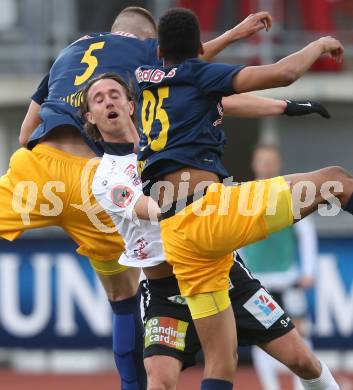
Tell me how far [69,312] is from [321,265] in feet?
7.42

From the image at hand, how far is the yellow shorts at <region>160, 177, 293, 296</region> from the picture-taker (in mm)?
6105

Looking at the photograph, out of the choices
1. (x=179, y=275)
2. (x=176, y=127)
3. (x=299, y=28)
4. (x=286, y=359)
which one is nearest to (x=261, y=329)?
(x=286, y=359)

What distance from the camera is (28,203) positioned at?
7203 millimetres

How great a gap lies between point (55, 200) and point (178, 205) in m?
1.13

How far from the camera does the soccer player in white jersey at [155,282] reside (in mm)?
6652

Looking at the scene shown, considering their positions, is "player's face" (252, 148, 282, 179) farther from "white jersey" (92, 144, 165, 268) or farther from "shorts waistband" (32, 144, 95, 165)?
"white jersey" (92, 144, 165, 268)

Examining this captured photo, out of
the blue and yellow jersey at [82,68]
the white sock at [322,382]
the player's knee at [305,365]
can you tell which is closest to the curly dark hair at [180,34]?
the blue and yellow jersey at [82,68]

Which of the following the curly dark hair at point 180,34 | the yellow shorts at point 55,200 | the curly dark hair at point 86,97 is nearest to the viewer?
the curly dark hair at point 180,34

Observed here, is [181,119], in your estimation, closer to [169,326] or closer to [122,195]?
[122,195]

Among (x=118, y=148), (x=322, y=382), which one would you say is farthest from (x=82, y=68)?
(x=322, y=382)

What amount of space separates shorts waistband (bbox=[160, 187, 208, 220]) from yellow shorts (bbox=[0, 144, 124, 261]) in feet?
3.02

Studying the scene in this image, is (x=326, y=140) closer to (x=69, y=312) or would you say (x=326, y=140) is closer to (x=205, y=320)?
(x=69, y=312)

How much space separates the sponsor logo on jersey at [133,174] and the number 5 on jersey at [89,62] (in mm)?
780

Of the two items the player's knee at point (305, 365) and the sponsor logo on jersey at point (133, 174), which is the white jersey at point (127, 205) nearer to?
the sponsor logo on jersey at point (133, 174)
